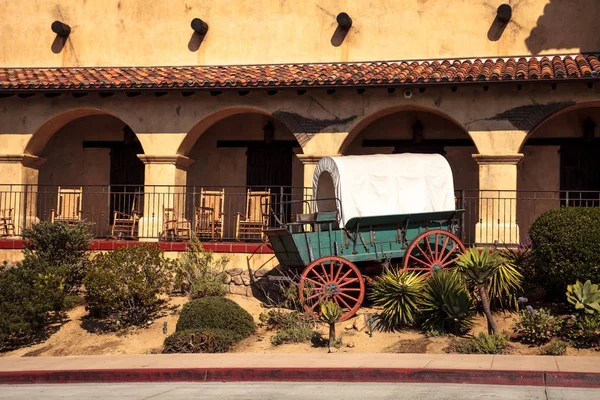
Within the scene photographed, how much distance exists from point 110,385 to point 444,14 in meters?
12.9

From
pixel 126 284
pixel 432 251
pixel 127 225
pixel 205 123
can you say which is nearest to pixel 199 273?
pixel 126 284

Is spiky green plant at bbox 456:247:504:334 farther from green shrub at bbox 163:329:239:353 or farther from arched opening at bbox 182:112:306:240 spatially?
arched opening at bbox 182:112:306:240

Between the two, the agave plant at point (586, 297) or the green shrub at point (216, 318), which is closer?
the agave plant at point (586, 297)

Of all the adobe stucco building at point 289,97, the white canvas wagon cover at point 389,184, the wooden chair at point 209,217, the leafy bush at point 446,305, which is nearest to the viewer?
the leafy bush at point 446,305

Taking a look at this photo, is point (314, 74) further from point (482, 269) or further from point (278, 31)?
point (482, 269)

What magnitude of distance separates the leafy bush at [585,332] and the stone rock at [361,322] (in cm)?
327

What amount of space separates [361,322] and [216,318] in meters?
2.44

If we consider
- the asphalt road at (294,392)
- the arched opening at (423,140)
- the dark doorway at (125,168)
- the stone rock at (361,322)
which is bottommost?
the asphalt road at (294,392)

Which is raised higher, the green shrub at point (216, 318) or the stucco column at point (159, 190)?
the stucco column at point (159, 190)

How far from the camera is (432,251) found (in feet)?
55.6

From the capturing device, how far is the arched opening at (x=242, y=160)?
22828 millimetres

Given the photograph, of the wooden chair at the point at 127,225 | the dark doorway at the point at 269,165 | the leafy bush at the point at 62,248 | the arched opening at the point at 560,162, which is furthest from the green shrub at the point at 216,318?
the arched opening at the point at 560,162

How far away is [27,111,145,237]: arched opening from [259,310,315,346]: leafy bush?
24.8 ft

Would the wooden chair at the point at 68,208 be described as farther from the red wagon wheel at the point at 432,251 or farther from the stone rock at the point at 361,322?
the red wagon wheel at the point at 432,251
